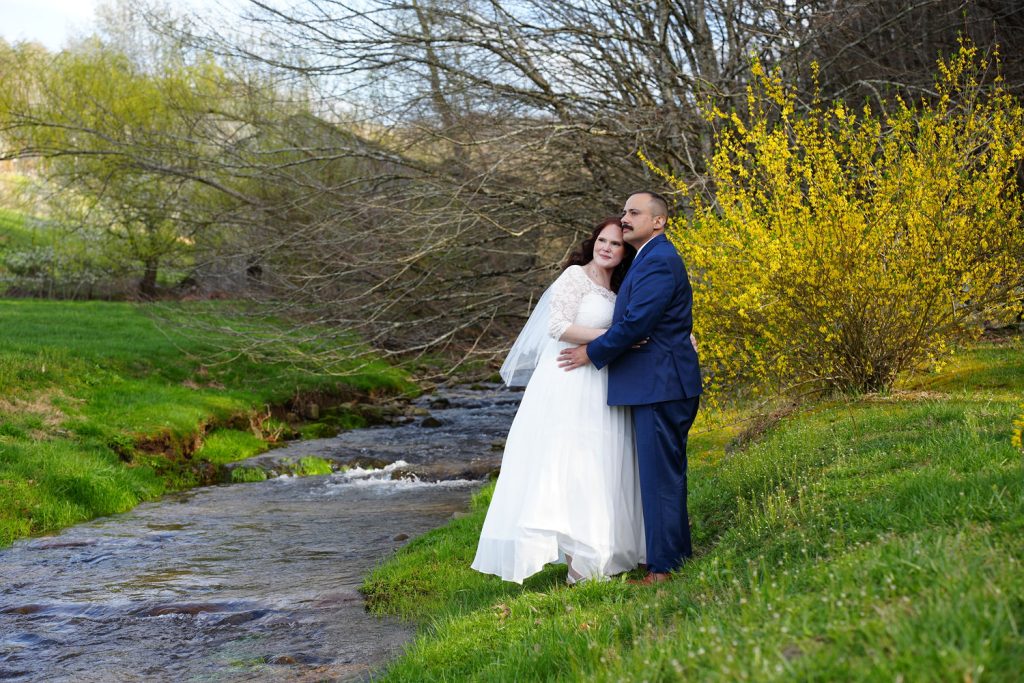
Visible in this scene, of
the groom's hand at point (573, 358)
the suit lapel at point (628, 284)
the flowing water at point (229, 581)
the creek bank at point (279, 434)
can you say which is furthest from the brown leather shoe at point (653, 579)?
the creek bank at point (279, 434)

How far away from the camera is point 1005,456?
503 cm

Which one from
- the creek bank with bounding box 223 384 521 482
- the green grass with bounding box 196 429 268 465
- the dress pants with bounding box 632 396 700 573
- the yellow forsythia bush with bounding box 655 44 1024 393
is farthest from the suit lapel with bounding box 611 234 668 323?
the green grass with bounding box 196 429 268 465

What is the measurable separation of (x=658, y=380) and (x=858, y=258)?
403 centimetres

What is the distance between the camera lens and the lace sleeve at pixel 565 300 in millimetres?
5739

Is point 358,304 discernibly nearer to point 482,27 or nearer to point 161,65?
point 482,27

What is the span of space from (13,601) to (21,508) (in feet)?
9.20

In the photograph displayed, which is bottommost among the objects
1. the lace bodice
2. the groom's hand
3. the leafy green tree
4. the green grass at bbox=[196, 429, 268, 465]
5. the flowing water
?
the flowing water

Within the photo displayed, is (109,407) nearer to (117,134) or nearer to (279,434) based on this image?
(279,434)

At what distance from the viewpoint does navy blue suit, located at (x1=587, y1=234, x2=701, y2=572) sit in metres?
5.32

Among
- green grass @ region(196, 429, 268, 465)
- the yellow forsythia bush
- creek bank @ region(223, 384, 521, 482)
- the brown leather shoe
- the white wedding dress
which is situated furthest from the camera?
green grass @ region(196, 429, 268, 465)

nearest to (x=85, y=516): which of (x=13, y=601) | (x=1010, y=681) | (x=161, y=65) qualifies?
(x=13, y=601)

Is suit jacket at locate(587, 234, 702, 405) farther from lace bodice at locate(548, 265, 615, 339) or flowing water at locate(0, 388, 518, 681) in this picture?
flowing water at locate(0, 388, 518, 681)

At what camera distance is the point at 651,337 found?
546 cm

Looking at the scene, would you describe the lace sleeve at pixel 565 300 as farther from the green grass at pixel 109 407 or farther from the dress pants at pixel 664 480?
the green grass at pixel 109 407
